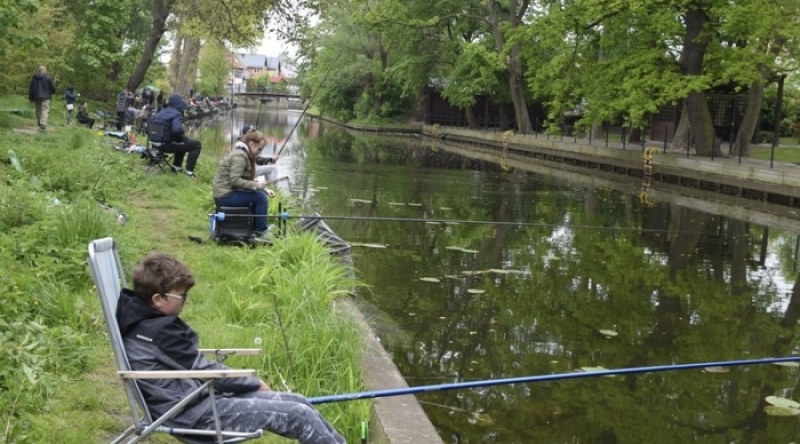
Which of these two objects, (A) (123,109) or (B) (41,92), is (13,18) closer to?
(B) (41,92)

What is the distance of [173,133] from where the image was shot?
1493 cm

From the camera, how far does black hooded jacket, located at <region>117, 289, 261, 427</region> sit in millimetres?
3553

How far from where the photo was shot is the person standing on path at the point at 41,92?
1969cm

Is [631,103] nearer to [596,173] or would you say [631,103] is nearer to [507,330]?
[596,173]

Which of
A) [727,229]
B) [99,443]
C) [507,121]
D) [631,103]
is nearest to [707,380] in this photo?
[99,443]

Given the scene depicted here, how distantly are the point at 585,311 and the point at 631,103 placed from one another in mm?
17361

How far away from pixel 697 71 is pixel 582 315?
787 inches

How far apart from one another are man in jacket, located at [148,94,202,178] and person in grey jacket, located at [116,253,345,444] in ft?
37.9

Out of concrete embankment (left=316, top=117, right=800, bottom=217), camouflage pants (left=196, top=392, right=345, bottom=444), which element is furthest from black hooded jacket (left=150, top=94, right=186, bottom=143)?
concrete embankment (left=316, top=117, right=800, bottom=217)

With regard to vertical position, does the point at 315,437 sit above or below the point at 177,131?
Answer: below

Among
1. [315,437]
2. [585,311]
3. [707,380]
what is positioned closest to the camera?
[315,437]

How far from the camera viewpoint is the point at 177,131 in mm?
14859

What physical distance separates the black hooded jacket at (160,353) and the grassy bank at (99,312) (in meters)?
0.71

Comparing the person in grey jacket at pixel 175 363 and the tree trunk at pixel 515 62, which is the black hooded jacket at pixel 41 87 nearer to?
the person in grey jacket at pixel 175 363
